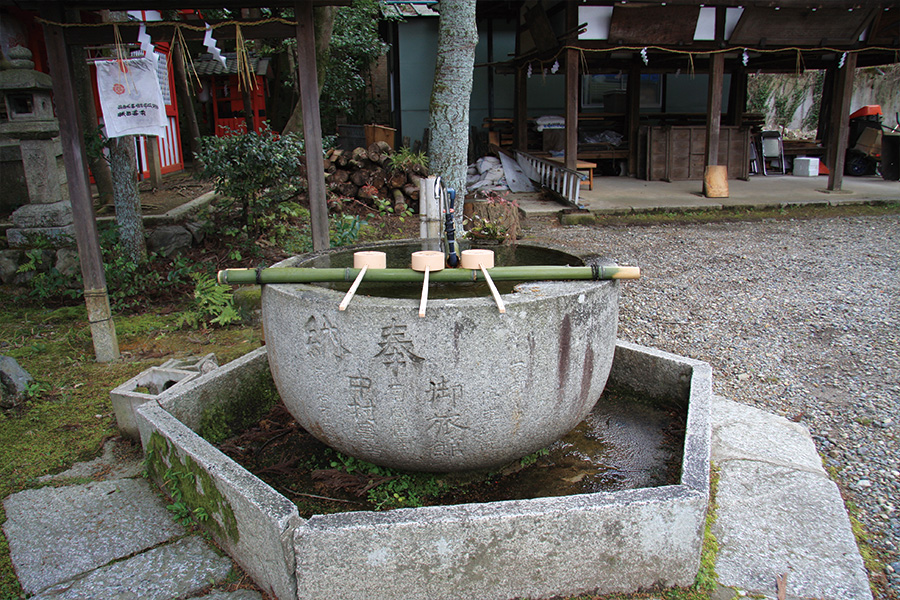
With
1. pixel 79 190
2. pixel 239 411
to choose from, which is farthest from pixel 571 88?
pixel 239 411

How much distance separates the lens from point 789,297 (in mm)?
6203

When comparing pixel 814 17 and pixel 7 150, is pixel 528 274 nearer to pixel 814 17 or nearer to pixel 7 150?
pixel 7 150

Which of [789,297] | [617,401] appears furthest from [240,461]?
[789,297]

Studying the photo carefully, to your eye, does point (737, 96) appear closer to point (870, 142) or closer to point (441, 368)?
point (870, 142)

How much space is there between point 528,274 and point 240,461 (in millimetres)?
1766

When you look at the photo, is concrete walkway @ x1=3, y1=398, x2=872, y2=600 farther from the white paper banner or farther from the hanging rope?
the hanging rope

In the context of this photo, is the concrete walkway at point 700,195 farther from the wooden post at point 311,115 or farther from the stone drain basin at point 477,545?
the stone drain basin at point 477,545

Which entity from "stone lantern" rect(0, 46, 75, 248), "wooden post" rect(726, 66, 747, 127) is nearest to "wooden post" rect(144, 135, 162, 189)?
"stone lantern" rect(0, 46, 75, 248)

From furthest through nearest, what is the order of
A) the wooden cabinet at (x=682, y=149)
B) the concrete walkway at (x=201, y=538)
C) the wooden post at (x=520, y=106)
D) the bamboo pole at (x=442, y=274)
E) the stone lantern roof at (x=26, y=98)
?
the wooden cabinet at (x=682, y=149)
the wooden post at (x=520, y=106)
the stone lantern roof at (x=26, y=98)
the bamboo pole at (x=442, y=274)
the concrete walkway at (x=201, y=538)

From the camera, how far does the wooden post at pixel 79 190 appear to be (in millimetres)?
4367

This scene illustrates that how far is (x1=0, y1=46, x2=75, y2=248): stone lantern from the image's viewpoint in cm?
550

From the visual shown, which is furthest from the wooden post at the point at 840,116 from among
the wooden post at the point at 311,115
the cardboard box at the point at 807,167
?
the wooden post at the point at 311,115

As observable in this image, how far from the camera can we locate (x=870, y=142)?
14891 mm

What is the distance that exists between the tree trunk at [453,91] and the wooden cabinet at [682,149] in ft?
26.4
